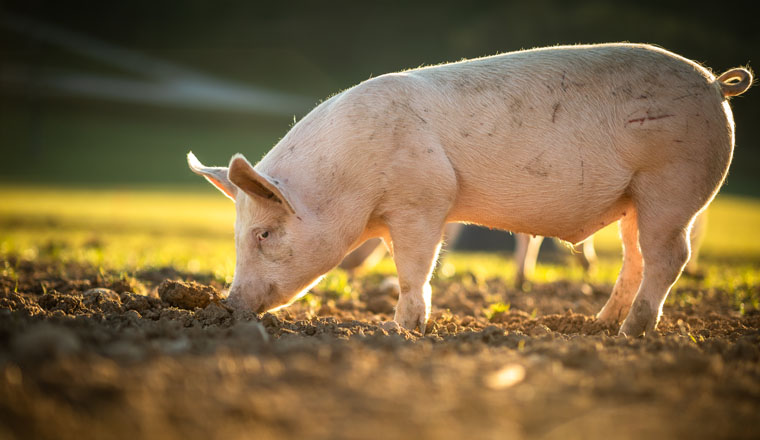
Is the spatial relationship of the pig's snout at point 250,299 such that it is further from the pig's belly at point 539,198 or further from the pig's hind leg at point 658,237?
the pig's hind leg at point 658,237

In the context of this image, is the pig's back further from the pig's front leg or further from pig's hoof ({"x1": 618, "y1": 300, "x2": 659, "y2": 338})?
pig's hoof ({"x1": 618, "y1": 300, "x2": 659, "y2": 338})

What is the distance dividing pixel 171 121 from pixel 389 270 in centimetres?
3098

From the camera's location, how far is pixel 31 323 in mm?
3645

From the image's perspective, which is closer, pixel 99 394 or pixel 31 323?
pixel 99 394

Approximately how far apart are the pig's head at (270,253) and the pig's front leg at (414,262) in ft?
1.62

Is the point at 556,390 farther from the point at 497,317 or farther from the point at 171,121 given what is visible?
the point at 171,121

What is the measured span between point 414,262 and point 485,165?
77 cm

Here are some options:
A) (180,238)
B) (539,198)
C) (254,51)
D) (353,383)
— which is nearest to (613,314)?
(539,198)

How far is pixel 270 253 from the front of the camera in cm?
459

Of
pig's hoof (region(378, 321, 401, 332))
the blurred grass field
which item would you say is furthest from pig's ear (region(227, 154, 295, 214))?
the blurred grass field

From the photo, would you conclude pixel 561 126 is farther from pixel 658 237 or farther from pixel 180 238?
pixel 180 238

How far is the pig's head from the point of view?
4.51 meters

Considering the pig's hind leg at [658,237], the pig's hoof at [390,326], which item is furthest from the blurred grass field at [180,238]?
the pig's hoof at [390,326]

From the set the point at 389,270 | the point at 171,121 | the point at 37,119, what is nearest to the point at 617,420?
the point at 389,270
